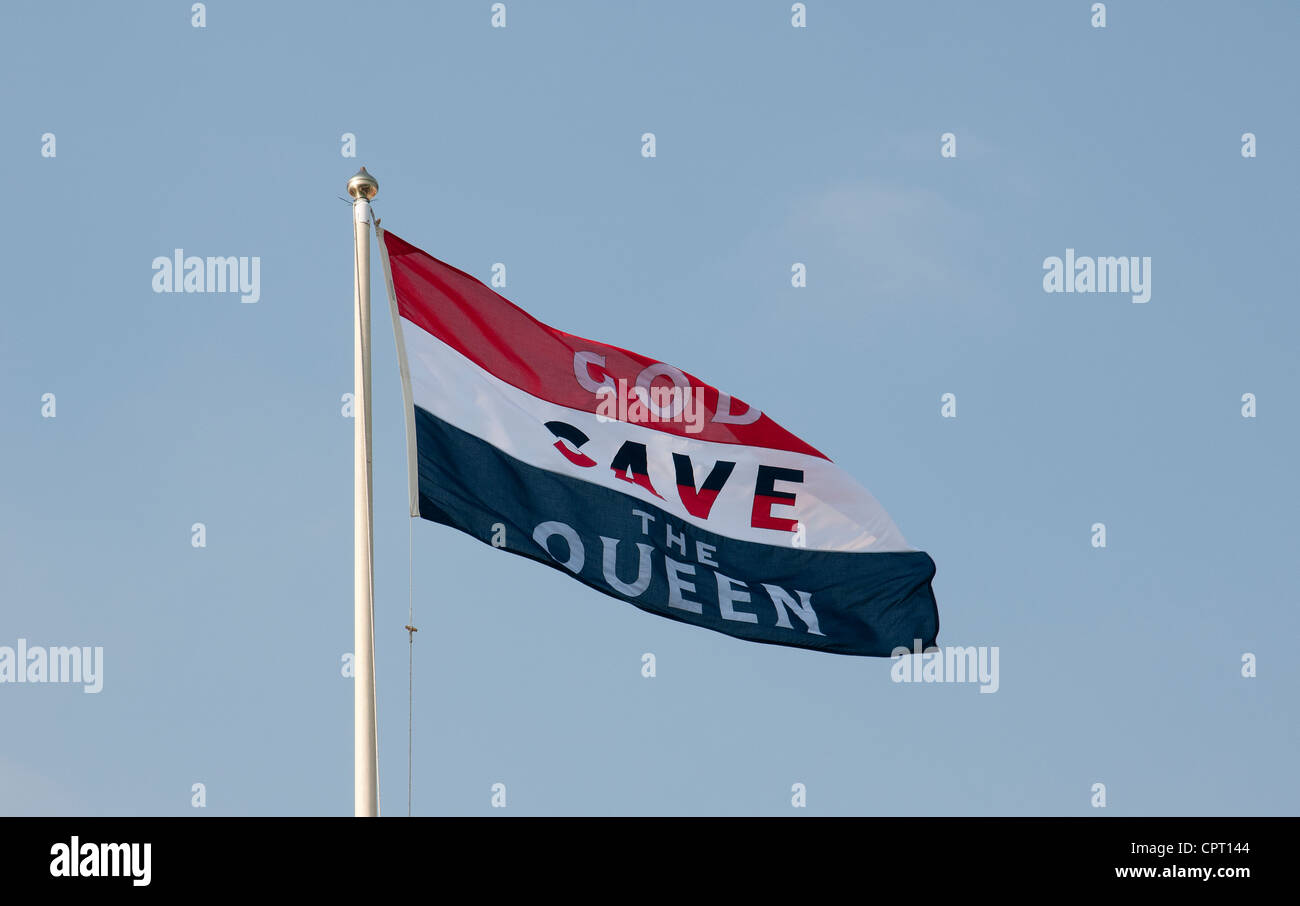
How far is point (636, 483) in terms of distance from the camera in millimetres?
22469

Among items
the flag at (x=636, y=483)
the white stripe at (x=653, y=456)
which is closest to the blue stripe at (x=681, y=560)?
the flag at (x=636, y=483)

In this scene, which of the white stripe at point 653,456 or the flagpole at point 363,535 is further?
the white stripe at point 653,456

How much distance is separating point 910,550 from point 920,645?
1.24 m

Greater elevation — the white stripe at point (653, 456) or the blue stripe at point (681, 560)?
the white stripe at point (653, 456)

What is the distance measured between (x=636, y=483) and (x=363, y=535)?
4.37 m

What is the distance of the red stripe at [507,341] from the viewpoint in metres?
21.5

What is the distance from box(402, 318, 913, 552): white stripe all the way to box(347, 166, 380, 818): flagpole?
1298 millimetres

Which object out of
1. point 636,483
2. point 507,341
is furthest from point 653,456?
point 507,341

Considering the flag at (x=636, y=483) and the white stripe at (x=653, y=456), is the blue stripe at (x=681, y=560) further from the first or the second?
the white stripe at (x=653, y=456)

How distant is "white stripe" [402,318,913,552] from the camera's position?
837 inches

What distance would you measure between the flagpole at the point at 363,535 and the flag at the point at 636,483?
2.72ft

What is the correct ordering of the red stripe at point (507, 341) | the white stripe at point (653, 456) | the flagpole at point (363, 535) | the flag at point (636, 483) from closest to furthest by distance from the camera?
the flagpole at point (363, 535), the flag at point (636, 483), the white stripe at point (653, 456), the red stripe at point (507, 341)

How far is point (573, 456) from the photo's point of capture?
72.4 ft
